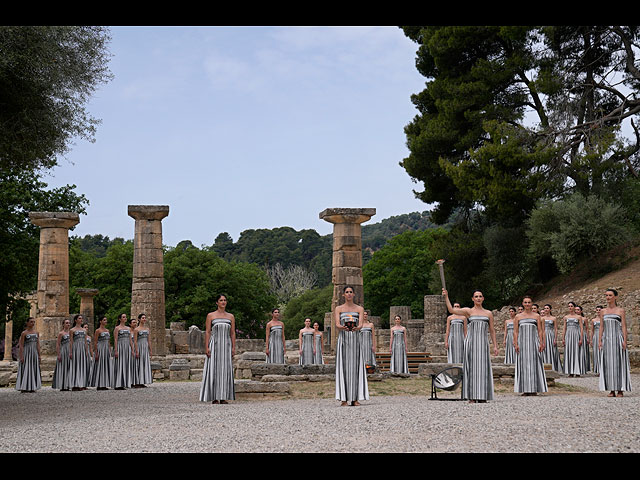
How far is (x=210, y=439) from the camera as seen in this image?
866 cm

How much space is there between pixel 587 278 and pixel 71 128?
25553 mm

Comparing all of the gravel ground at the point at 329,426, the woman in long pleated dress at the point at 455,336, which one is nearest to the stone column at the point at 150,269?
the woman in long pleated dress at the point at 455,336

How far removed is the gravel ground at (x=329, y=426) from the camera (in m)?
8.00

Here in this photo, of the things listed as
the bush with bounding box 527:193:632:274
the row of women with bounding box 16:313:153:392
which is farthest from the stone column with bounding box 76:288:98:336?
the bush with bounding box 527:193:632:274

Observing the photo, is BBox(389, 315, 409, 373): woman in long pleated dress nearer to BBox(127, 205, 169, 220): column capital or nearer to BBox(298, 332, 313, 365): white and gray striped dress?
BBox(298, 332, 313, 365): white and gray striped dress

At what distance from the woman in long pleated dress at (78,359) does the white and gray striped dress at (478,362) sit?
35.0ft

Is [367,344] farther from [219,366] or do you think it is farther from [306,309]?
[306,309]

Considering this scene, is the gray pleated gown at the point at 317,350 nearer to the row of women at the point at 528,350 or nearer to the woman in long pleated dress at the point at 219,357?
the row of women at the point at 528,350

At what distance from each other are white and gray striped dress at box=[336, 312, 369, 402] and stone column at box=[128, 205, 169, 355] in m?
15.7

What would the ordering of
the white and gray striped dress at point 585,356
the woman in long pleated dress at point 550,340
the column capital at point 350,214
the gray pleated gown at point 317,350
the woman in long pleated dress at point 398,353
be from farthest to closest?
the column capital at point 350,214 < the gray pleated gown at point 317,350 < the woman in long pleated dress at point 398,353 < the woman in long pleated dress at point 550,340 < the white and gray striped dress at point 585,356

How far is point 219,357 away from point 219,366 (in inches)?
9.2

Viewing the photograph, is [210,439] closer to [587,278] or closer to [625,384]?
[625,384]

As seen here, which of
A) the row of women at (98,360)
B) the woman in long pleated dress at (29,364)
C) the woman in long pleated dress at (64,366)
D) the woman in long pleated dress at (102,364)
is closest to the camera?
the woman in long pleated dress at (29,364)

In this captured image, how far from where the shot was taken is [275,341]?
73.7ft
